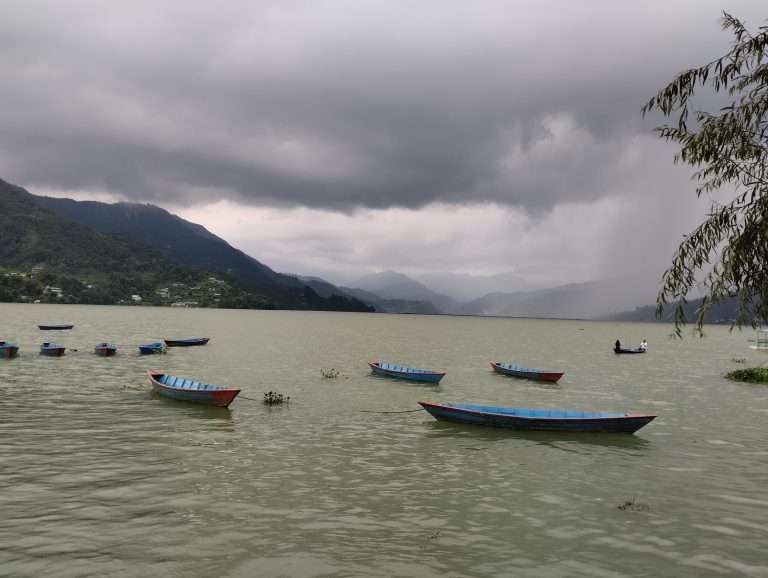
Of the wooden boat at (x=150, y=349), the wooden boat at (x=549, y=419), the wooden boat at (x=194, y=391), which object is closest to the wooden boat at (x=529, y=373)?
the wooden boat at (x=549, y=419)

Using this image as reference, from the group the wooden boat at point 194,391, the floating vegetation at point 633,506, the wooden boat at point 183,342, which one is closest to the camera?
the floating vegetation at point 633,506

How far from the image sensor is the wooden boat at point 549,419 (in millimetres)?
28922

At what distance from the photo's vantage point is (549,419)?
29.0 m

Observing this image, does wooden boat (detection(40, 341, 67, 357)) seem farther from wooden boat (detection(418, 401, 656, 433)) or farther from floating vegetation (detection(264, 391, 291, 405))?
wooden boat (detection(418, 401, 656, 433))

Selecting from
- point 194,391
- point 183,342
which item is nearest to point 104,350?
point 183,342

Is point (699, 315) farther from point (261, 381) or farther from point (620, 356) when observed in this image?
point (620, 356)

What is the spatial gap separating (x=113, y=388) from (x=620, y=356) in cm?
8675

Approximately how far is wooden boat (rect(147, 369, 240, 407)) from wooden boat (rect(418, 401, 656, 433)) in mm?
14098

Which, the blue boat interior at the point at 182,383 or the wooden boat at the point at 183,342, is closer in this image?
the blue boat interior at the point at 182,383

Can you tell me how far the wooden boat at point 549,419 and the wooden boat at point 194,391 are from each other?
1410 cm

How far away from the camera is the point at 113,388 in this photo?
135 ft

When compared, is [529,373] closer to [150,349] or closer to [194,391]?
[194,391]

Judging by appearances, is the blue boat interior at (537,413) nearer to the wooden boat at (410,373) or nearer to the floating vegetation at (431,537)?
the floating vegetation at (431,537)

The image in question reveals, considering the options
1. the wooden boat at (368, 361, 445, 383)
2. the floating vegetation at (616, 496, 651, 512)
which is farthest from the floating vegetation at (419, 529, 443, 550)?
the wooden boat at (368, 361, 445, 383)
